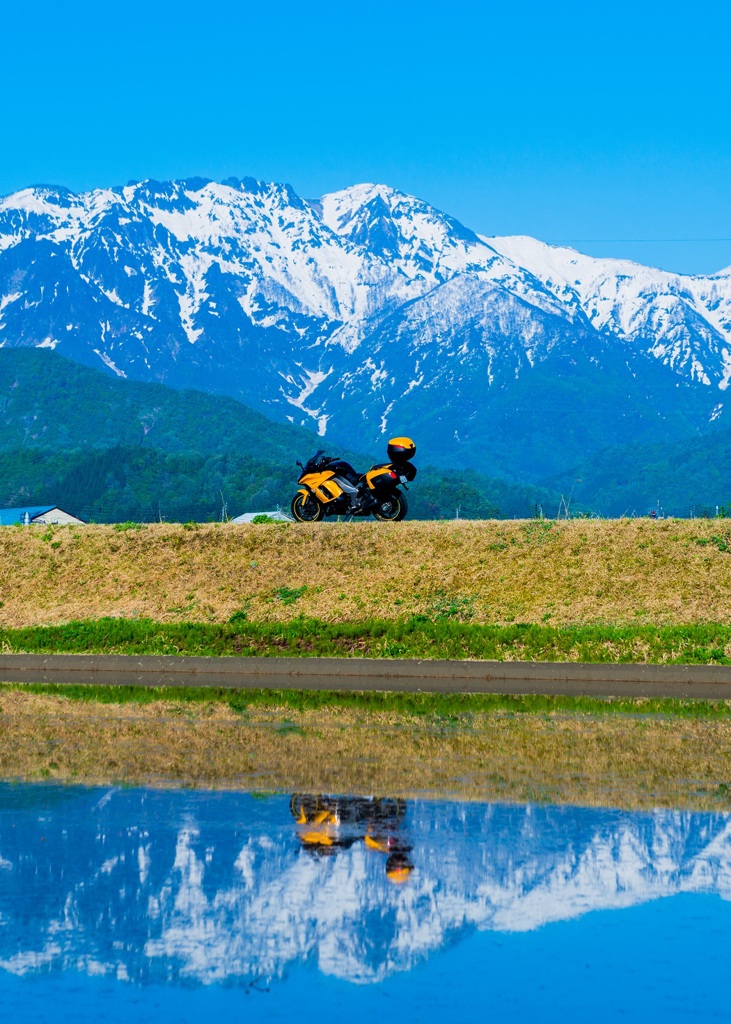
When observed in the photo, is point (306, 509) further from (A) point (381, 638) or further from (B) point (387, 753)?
(B) point (387, 753)

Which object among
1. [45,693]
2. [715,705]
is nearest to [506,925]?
[715,705]

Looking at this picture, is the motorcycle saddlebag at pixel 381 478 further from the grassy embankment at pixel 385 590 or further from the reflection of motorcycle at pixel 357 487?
the grassy embankment at pixel 385 590

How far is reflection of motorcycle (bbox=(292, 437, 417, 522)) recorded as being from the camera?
39469mm

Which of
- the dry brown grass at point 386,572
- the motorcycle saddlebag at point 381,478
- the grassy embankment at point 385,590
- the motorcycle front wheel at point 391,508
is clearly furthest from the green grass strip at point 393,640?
the motorcycle front wheel at point 391,508

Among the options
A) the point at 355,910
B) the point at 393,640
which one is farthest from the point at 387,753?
the point at 393,640

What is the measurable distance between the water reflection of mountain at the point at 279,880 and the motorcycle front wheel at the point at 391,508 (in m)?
24.2

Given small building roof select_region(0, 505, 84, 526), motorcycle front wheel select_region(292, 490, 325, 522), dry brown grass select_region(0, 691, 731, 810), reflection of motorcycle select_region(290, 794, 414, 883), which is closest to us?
reflection of motorcycle select_region(290, 794, 414, 883)

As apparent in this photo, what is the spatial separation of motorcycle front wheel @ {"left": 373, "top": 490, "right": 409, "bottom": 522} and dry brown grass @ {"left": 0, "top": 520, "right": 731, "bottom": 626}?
34 cm

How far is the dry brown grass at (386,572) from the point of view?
36.3m

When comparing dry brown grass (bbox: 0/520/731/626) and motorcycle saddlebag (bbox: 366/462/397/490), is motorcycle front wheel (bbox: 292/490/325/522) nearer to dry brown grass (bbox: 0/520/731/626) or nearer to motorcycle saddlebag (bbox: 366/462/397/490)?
dry brown grass (bbox: 0/520/731/626)

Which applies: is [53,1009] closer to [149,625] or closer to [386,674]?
[386,674]

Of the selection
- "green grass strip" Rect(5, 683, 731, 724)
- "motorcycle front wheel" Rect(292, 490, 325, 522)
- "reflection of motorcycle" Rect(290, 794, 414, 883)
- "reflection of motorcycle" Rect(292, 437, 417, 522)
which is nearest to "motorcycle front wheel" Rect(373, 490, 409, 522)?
"reflection of motorcycle" Rect(292, 437, 417, 522)

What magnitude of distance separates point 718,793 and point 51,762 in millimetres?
8921

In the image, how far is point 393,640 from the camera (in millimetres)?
34844
